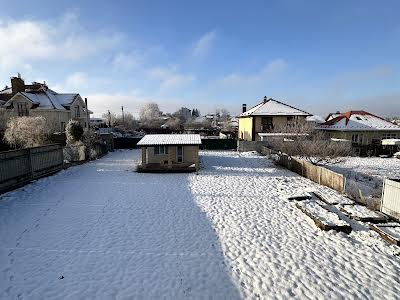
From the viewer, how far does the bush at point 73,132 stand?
79.8 feet

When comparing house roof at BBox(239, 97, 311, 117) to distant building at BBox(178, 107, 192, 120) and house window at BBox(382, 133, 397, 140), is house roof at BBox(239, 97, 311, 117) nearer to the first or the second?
house window at BBox(382, 133, 397, 140)

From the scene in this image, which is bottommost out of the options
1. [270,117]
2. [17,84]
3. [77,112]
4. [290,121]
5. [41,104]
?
[290,121]

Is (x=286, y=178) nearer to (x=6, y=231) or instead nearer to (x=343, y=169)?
(x=343, y=169)

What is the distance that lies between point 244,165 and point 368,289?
16414 millimetres

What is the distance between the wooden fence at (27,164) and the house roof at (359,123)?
33597 mm

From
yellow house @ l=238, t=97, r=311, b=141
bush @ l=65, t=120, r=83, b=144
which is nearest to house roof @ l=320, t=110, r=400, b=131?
yellow house @ l=238, t=97, r=311, b=141

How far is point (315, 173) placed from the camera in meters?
16.6

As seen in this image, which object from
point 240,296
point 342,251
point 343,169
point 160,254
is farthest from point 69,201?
point 343,169

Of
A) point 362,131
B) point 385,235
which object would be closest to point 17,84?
point 385,235

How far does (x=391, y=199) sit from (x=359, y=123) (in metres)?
30.1

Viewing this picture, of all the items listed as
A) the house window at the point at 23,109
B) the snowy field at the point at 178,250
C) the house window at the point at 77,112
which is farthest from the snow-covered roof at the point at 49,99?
the snowy field at the point at 178,250

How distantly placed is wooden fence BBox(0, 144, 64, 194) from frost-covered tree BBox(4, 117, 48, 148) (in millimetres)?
8377

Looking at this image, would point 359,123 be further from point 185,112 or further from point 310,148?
point 185,112

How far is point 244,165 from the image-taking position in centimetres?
2233
